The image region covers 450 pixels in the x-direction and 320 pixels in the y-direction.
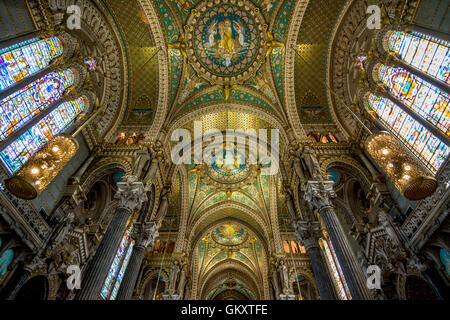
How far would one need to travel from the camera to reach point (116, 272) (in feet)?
36.3

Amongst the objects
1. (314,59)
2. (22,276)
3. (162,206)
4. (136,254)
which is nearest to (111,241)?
(22,276)

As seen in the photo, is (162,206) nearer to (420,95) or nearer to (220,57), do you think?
(220,57)

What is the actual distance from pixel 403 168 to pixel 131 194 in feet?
28.5

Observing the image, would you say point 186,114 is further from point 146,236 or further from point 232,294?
point 232,294

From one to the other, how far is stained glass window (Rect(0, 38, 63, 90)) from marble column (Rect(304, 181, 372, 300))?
1034 centimetres

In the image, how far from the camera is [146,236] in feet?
35.9

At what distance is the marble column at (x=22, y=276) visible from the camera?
6156 mm

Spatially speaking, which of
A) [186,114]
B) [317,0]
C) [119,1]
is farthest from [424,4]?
[119,1]

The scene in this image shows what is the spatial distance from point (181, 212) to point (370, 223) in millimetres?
12338

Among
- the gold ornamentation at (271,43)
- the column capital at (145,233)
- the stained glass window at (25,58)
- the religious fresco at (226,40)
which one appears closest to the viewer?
the stained glass window at (25,58)

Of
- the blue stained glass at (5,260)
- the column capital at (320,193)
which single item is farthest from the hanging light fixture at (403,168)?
the blue stained glass at (5,260)

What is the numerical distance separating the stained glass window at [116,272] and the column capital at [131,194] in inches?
135

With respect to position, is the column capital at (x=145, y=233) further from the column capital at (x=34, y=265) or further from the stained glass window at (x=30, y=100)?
the stained glass window at (x=30, y=100)

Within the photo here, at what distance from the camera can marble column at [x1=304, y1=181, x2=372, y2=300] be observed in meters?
6.86
